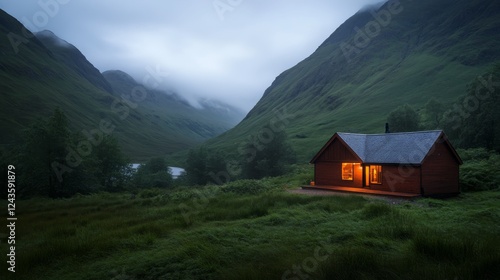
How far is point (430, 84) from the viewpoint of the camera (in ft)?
450

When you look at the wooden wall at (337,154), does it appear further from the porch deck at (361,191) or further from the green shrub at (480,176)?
the green shrub at (480,176)

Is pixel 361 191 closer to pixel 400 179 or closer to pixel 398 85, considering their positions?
pixel 400 179

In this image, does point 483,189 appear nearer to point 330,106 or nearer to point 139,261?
point 139,261

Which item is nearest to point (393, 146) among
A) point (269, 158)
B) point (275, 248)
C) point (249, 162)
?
point (275, 248)

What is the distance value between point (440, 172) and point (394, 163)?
368 cm

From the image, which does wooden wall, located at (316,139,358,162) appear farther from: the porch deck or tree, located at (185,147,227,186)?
tree, located at (185,147,227,186)

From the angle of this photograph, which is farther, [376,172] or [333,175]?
[333,175]

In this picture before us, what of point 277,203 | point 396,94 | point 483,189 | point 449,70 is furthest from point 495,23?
point 277,203

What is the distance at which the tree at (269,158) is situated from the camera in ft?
189

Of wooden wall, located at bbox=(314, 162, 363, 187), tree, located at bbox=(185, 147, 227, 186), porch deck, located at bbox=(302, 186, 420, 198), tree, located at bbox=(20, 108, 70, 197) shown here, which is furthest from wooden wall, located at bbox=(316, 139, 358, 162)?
tree, located at bbox=(185, 147, 227, 186)

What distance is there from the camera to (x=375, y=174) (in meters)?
28.2

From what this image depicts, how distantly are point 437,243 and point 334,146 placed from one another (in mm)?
23368

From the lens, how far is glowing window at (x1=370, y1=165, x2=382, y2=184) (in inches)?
1081

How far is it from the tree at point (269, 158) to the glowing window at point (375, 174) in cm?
2944
